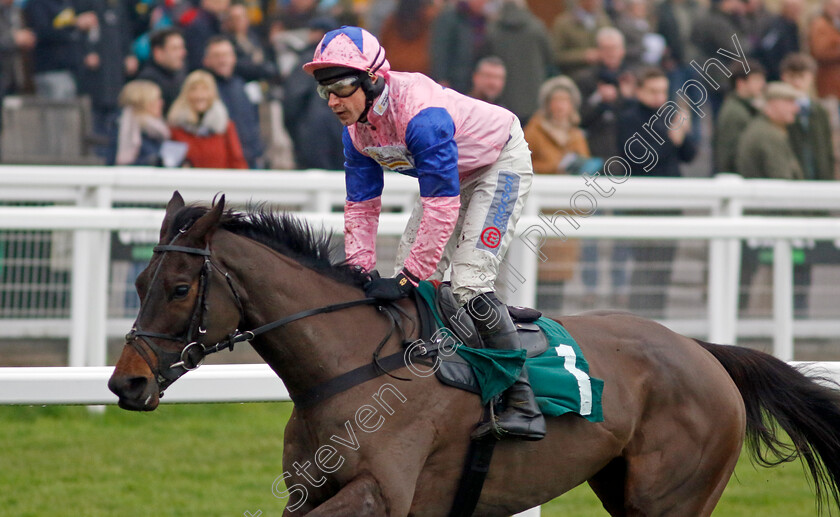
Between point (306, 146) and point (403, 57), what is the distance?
167 centimetres

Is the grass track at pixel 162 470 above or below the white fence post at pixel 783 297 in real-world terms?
below

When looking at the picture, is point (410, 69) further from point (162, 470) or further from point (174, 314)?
point (174, 314)

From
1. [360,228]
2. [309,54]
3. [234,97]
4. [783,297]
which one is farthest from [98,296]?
[309,54]

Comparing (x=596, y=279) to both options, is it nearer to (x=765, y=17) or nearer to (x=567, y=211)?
(x=567, y=211)

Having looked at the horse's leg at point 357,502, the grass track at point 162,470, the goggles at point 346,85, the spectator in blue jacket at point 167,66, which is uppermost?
the spectator in blue jacket at point 167,66

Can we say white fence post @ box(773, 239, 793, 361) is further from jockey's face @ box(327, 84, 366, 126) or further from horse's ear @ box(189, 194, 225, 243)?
horse's ear @ box(189, 194, 225, 243)

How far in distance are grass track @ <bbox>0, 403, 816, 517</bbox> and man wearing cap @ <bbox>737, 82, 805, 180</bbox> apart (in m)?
2.98

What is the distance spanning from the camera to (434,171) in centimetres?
335

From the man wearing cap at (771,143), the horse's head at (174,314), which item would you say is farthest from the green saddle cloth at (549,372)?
the man wearing cap at (771,143)

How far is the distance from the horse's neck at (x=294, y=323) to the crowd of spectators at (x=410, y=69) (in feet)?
14.7

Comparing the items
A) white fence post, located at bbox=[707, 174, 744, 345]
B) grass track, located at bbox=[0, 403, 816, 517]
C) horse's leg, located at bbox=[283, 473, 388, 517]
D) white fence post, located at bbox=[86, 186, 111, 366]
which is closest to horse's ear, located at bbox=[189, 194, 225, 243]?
horse's leg, located at bbox=[283, 473, 388, 517]

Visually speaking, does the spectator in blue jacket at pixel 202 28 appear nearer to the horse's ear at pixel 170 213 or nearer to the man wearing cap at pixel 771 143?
the man wearing cap at pixel 771 143

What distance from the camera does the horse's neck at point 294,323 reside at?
3.24 metres

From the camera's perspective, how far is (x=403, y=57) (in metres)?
9.77
